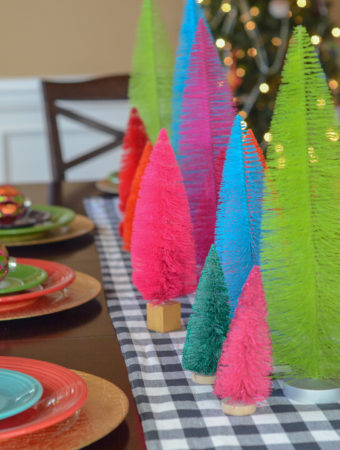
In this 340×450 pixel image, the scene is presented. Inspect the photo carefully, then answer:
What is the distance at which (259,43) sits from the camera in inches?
133

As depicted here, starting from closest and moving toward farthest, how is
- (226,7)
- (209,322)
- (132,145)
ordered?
(209,322)
(132,145)
(226,7)

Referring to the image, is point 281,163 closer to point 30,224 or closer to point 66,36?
point 30,224

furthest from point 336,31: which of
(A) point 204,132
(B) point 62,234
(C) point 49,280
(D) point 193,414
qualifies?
(D) point 193,414

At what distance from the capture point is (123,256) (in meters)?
1.32

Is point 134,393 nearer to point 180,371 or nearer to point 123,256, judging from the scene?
point 180,371

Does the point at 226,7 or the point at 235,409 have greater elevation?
the point at 226,7

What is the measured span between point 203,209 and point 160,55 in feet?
1.29

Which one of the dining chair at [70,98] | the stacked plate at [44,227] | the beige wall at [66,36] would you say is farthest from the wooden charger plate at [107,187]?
the beige wall at [66,36]

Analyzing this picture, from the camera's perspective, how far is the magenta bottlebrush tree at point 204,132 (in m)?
1.07

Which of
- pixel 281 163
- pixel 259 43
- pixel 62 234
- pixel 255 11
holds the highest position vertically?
pixel 255 11

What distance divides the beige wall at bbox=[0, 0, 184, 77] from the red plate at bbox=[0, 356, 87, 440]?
103 inches

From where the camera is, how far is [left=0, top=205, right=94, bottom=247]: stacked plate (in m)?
1.36

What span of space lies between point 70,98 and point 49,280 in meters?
1.35

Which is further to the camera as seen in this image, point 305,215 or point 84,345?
point 84,345
